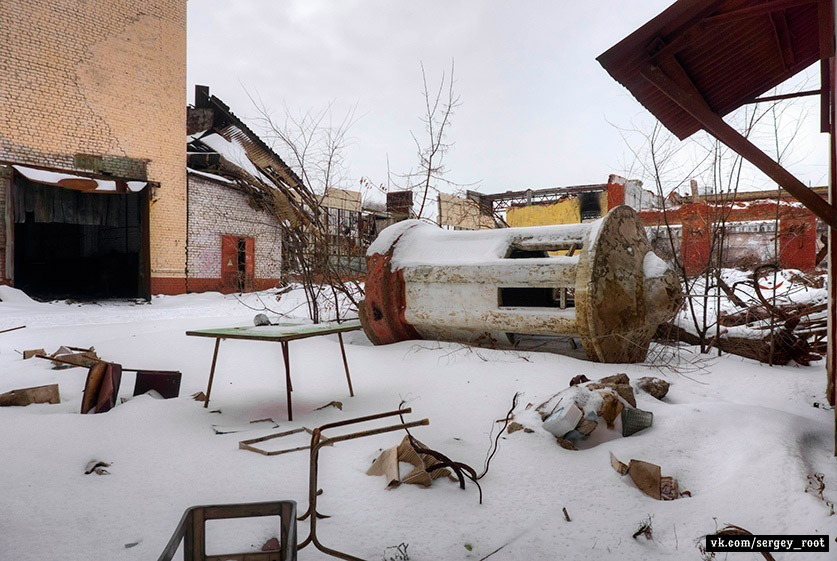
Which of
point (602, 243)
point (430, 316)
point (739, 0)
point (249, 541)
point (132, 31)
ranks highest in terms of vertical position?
point (132, 31)

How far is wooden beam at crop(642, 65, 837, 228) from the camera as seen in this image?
295 centimetres

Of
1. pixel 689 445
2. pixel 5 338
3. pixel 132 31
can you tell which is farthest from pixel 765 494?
pixel 132 31

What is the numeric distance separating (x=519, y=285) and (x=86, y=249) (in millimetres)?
16457

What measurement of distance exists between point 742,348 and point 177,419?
5485 mm

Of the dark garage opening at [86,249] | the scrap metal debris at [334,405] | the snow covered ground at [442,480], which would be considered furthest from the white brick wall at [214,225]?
the scrap metal debris at [334,405]

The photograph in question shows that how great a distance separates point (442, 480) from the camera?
265cm

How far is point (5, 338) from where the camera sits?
679 cm

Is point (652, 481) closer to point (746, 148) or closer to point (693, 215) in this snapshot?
point (746, 148)

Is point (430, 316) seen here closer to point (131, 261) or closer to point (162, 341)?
point (162, 341)

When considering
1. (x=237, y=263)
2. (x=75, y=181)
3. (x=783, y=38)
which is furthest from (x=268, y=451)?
(x=237, y=263)

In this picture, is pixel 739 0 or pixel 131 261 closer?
pixel 739 0

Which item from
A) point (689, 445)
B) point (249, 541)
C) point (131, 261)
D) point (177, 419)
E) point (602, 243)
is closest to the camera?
point (249, 541)

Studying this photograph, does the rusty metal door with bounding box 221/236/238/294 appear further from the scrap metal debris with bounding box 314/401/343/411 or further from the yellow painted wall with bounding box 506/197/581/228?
the scrap metal debris with bounding box 314/401/343/411

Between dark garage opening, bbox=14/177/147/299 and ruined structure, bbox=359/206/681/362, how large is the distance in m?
10.5
